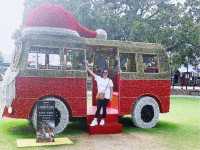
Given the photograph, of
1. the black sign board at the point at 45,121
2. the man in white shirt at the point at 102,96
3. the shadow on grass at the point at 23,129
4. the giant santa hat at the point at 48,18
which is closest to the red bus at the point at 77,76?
the giant santa hat at the point at 48,18

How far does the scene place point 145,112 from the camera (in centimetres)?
1254

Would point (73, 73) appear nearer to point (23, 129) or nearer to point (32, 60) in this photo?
point (32, 60)

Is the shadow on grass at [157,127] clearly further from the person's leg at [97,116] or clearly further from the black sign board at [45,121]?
the black sign board at [45,121]

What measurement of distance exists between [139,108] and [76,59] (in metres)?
2.42

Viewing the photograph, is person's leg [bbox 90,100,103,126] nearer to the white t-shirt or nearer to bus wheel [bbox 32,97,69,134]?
the white t-shirt

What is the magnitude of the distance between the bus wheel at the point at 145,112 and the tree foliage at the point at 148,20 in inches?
580

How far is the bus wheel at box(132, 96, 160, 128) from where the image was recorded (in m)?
12.3

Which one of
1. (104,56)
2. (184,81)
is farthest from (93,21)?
(104,56)

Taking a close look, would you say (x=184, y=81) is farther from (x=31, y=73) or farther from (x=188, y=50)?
(x=31, y=73)

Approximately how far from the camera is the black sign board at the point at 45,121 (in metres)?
9.95

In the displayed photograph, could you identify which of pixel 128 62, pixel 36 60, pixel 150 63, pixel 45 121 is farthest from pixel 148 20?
pixel 45 121

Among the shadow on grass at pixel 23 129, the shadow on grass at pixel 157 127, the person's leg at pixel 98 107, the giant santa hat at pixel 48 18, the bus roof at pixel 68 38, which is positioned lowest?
the shadow on grass at pixel 157 127

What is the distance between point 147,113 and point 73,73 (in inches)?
109

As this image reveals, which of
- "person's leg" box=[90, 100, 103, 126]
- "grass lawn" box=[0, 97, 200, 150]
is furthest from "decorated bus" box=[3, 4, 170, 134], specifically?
"grass lawn" box=[0, 97, 200, 150]
